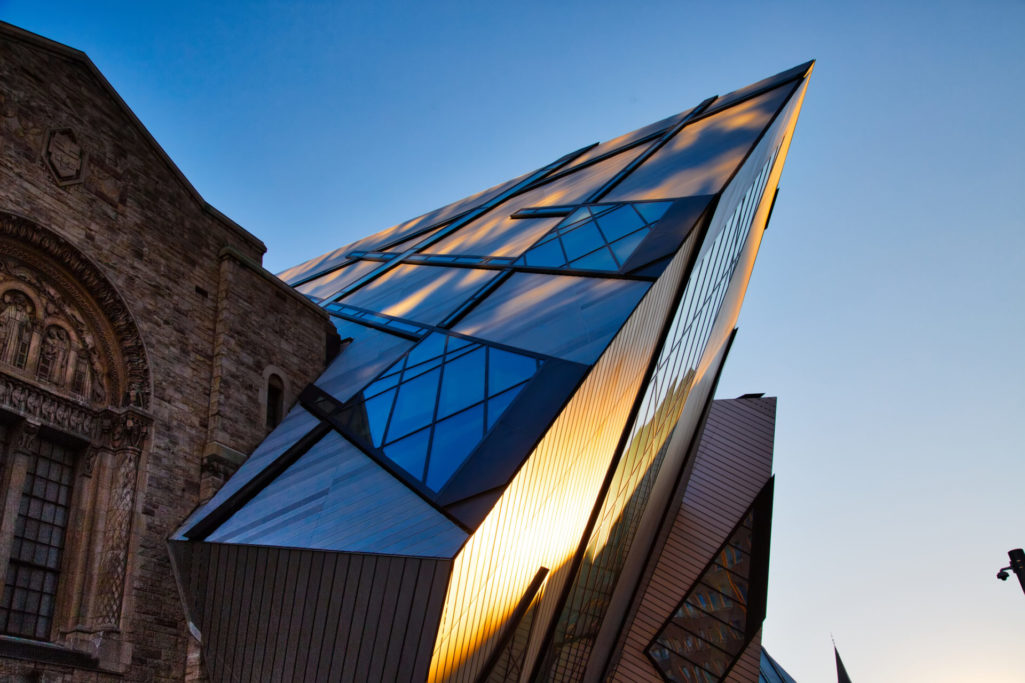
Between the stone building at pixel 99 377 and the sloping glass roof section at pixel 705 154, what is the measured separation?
8172 mm

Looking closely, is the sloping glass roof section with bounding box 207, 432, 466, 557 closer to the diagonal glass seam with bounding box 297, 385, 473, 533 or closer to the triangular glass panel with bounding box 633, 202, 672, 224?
the diagonal glass seam with bounding box 297, 385, 473, 533

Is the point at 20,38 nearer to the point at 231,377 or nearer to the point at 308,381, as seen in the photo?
the point at 231,377

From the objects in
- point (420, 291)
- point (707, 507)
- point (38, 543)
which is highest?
point (420, 291)

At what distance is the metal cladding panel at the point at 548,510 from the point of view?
326 inches

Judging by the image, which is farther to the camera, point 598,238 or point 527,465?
point 598,238

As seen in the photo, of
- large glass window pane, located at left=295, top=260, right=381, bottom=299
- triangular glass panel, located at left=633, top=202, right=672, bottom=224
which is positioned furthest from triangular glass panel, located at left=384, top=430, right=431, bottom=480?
large glass window pane, located at left=295, top=260, right=381, bottom=299

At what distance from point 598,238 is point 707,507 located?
10.5 m

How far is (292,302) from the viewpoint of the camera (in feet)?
49.4

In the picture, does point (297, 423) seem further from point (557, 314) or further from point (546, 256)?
point (546, 256)

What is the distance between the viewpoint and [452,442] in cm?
958

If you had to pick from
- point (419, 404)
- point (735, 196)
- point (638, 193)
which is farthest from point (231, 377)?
point (735, 196)

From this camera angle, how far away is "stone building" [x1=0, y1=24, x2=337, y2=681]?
10.2 metres

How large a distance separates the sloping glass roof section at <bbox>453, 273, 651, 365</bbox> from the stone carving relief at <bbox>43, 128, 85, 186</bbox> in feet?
18.8

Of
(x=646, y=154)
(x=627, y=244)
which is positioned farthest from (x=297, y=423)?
(x=646, y=154)
